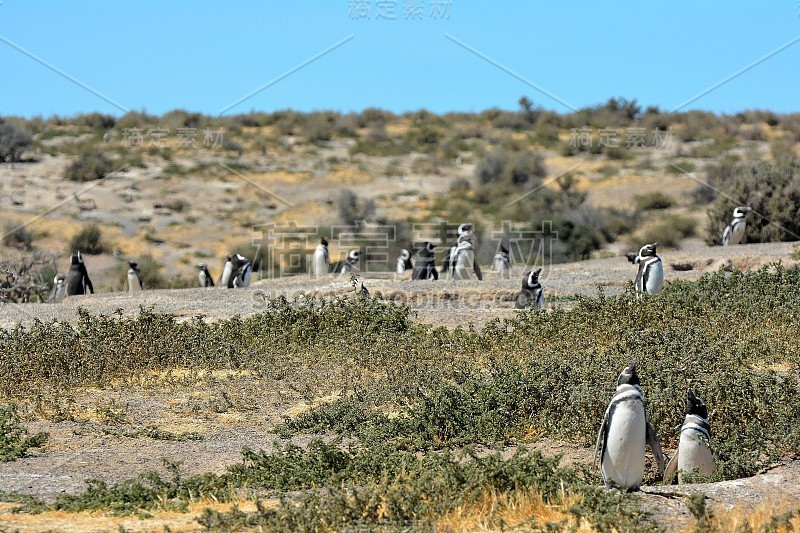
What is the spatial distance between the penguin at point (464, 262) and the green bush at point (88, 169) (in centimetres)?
2319

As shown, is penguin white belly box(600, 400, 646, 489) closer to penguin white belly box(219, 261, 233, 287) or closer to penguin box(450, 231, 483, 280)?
penguin box(450, 231, 483, 280)

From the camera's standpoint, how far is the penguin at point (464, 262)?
1850 cm

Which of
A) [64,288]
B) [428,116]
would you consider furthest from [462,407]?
[428,116]

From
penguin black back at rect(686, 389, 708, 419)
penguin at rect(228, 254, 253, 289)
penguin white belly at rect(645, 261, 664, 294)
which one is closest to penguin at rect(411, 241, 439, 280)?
penguin at rect(228, 254, 253, 289)

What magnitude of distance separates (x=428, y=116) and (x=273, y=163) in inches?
712

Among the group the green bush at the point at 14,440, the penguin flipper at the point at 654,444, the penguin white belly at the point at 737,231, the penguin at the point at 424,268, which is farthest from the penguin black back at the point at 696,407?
the penguin white belly at the point at 737,231

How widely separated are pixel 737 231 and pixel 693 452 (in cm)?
1657

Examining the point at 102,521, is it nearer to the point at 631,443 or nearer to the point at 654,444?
the point at 631,443

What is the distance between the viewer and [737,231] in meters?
22.5

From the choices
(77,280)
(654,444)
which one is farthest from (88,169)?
(654,444)

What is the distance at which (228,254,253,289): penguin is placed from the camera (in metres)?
19.5

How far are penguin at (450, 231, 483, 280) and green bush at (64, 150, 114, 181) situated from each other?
2319 cm

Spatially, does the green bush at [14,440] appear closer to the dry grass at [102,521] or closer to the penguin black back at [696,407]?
the dry grass at [102,521]

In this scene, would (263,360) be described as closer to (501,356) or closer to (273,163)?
(501,356)
